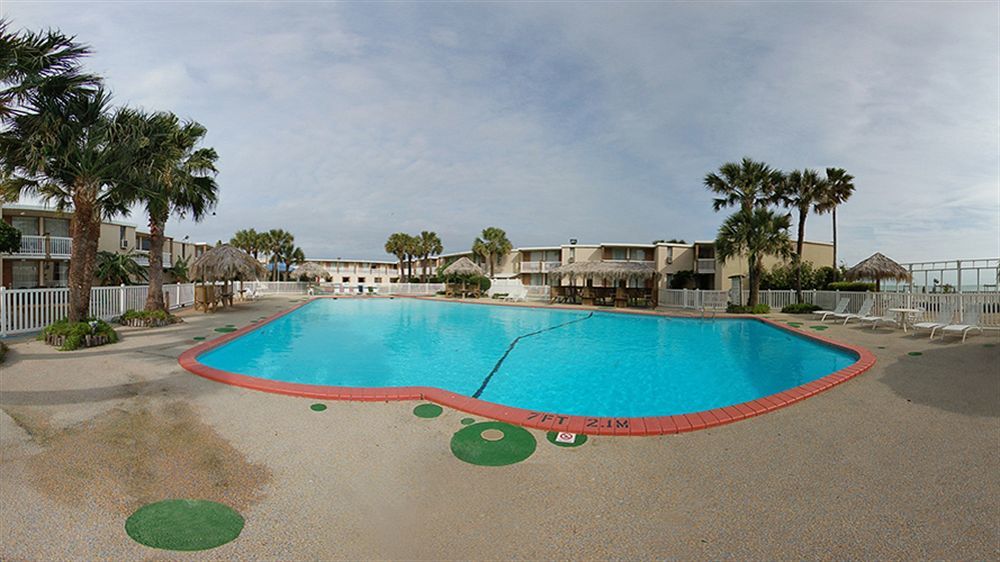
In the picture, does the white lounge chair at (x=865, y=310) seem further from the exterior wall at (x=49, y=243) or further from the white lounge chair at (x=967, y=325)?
the exterior wall at (x=49, y=243)

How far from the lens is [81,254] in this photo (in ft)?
29.9

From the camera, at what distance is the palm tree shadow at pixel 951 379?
16.7 ft

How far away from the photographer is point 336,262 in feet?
188

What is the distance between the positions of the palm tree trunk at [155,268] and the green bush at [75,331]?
3901 millimetres

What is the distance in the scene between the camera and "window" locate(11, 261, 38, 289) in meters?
20.9

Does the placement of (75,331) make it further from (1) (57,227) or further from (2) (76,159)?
(1) (57,227)

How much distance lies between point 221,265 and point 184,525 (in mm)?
19246

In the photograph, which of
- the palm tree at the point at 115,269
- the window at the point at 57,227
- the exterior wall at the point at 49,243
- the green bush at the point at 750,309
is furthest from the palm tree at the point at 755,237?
the window at the point at 57,227

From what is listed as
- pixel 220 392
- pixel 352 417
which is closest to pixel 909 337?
pixel 352 417

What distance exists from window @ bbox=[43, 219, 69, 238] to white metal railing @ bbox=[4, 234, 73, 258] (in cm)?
135

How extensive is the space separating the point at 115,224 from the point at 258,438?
94.8 feet

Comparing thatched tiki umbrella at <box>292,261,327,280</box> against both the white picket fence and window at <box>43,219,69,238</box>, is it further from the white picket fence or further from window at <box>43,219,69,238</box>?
the white picket fence

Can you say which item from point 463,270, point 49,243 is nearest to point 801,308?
point 463,270

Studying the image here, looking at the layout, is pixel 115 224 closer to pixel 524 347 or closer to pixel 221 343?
pixel 221 343
